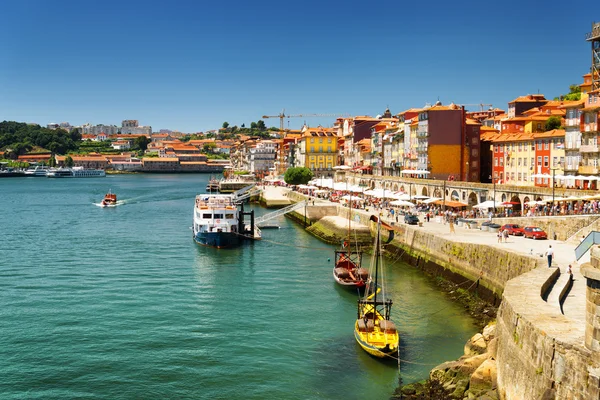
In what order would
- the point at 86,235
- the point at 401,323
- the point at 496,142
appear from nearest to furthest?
the point at 401,323
the point at 86,235
the point at 496,142

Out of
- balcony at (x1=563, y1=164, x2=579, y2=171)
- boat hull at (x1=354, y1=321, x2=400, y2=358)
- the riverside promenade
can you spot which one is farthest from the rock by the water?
balcony at (x1=563, y1=164, x2=579, y2=171)

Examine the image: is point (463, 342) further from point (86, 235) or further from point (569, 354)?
point (86, 235)

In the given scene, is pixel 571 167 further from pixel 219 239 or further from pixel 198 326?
pixel 198 326

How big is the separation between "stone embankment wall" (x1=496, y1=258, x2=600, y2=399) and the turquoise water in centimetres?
524

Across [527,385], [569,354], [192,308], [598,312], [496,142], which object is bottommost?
[192,308]

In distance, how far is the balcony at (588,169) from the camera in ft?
176

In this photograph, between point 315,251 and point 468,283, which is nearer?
point 468,283

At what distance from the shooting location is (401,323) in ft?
94.7

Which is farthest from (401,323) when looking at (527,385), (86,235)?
(86,235)

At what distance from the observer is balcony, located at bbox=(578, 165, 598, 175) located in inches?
2115

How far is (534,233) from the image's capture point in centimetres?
3844

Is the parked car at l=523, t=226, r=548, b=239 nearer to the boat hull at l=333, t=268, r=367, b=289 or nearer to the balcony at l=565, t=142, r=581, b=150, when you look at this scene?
the boat hull at l=333, t=268, r=367, b=289

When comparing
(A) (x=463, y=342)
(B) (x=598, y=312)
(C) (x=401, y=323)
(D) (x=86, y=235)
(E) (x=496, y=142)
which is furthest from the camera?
(E) (x=496, y=142)

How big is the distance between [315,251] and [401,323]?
22.1 m
